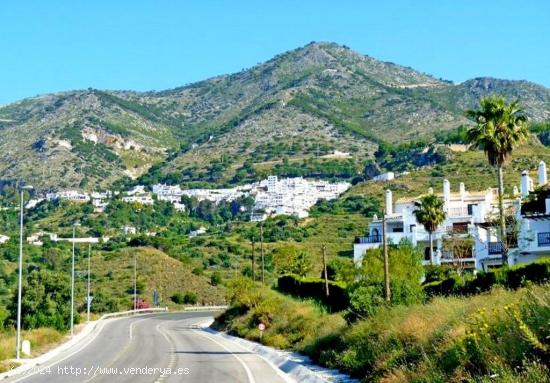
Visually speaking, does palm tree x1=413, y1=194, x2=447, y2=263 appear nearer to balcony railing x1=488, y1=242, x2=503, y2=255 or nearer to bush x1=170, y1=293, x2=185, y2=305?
balcony railing x1=488, y1=242, x2=503, y2=255

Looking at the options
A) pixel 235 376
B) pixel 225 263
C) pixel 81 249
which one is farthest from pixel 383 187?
pixel 235 376

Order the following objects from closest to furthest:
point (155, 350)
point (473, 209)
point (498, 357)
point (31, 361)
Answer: point (498, 357)
point (31, 361)
point (155, 350)
point (473, 209)

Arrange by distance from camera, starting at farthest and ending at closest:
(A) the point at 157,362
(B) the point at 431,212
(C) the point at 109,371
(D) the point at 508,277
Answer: (B) the point at 431,212
(D) the point at 508,277
(A) the point at 157,362
(C) the point at 109,371

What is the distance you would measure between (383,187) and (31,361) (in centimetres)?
10979

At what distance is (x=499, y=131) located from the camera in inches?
1730

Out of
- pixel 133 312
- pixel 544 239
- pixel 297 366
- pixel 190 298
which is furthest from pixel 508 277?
pixel 190 298

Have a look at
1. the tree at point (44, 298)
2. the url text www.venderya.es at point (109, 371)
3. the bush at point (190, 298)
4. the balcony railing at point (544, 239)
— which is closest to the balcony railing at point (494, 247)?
the balcony railing at point (544, 239)

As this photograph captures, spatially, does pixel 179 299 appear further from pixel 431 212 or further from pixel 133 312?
pixel 431 212

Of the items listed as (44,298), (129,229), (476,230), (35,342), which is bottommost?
(35,342)

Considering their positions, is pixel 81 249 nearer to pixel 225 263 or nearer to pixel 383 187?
pixel 225 263

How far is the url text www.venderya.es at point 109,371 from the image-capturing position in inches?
979

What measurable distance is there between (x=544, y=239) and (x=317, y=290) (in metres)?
15.9

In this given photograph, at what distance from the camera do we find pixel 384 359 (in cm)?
1870

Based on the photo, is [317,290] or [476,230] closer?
[317,290]
